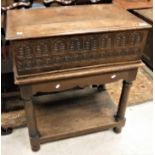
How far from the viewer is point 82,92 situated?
2014 millimetres

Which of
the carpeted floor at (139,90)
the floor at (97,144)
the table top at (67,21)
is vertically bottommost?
the floor at (97,144)

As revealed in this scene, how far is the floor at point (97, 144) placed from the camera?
166 centimetres

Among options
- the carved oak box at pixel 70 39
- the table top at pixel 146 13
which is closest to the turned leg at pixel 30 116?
the carved oak box at pixel 70 39

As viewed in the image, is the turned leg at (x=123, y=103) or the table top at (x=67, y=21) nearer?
the table top at (x=67, y=21)

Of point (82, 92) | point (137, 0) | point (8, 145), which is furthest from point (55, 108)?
point (137, 0)

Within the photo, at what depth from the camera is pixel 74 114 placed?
70.6 inches

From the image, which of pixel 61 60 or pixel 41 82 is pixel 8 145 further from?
pixel 61 60

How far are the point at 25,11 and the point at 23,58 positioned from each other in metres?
0.41

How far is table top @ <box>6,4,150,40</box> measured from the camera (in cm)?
117

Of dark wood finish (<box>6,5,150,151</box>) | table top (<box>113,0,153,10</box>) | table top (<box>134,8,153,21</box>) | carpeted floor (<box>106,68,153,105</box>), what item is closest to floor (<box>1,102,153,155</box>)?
dark wood finish (<box>6,5,150,151</box>)

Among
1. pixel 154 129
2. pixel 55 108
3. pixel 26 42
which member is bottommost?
pixel 154 129

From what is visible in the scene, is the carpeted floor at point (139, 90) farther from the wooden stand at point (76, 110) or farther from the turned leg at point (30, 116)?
the turned leg at point (30, 116)

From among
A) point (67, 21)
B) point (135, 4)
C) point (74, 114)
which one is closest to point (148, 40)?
point (135, 4)

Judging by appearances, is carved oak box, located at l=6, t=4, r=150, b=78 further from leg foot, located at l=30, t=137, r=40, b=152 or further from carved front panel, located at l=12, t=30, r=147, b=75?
leg foot, located at l=30, t=137, r=40, b=152
